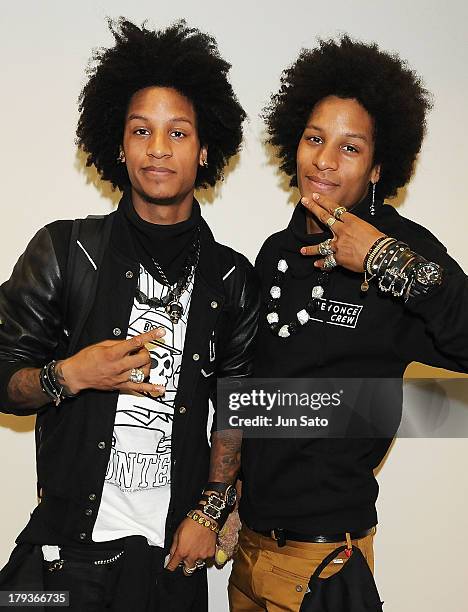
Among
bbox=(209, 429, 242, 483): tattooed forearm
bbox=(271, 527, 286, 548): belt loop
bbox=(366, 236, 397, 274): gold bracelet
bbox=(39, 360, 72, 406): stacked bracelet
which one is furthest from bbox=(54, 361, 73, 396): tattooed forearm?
bbox=(366, 236, 397, 274): gold bracelet

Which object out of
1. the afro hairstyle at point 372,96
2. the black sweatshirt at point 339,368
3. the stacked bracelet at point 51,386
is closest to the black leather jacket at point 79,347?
the stacked bracelet at point 51,386

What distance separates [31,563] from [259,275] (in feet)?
4.09

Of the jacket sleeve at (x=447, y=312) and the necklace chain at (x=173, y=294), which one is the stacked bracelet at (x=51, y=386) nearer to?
the necklace chain at (x=173, y=294)

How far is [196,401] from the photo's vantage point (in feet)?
8.64

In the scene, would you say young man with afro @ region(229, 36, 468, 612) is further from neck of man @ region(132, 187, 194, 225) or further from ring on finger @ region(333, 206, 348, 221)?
neck of man @ region(132, 187, 194, 225)

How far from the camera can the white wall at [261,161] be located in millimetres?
3379

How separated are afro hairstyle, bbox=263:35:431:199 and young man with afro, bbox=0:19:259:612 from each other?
1.35 feet

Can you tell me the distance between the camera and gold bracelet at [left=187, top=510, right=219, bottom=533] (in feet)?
8.53

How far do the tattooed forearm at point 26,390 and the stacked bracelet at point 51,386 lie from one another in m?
0.03

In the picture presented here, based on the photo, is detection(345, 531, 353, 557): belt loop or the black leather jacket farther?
detection(345, 531, 353, 557): belt loop

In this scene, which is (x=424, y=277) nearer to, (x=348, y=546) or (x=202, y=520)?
(x=348, y=546)

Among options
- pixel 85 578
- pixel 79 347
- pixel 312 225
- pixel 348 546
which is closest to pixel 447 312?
pixel 312 225

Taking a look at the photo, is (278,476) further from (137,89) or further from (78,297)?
(137,89)

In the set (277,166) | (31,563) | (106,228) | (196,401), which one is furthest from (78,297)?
(277,166)
